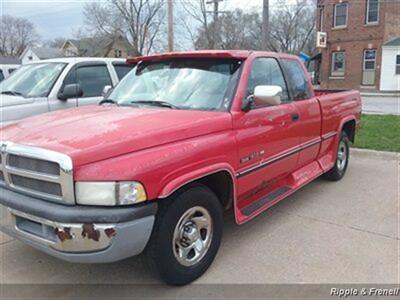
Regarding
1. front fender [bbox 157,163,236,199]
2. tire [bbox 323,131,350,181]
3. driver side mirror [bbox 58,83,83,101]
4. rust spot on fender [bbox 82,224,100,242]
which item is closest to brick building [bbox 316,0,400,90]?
tire [bbox 323,131,350,181]

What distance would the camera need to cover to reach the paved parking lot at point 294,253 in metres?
3.57

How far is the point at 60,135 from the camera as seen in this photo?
3.14 metres

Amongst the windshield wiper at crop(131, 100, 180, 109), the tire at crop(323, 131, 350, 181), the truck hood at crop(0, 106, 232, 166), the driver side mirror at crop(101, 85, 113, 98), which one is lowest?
the tire at crop(323, 131, 350, 181)

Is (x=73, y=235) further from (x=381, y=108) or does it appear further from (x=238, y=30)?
(x=238, y=30)

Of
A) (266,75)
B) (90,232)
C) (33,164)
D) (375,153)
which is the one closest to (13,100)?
(33,164)

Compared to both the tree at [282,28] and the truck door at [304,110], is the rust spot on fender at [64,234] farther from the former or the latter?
the tree at [282,28]

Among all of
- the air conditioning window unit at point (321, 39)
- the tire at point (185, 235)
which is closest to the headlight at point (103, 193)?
the tire at point (185, 235)

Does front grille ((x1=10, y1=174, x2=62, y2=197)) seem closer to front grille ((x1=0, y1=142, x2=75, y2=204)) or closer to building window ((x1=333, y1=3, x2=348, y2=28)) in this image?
front grille ((x1=0, y1=142, x2=75, y2=204))

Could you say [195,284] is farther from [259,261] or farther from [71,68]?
[71,68]

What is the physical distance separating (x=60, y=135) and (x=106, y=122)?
0.41m

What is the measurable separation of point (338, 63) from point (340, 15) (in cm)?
358

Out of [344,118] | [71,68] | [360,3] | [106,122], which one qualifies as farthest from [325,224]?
[360,3]

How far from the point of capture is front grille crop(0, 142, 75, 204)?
9.24 ft

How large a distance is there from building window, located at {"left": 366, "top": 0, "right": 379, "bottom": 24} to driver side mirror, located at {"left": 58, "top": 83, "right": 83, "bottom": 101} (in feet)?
93.3
